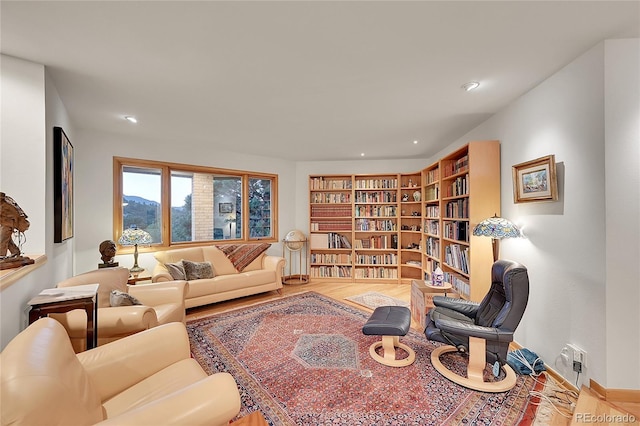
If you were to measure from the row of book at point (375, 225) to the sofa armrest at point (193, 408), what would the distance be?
448cm

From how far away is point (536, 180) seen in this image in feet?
7.59

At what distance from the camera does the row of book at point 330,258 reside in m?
5.40

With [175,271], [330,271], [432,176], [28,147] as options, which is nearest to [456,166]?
[432,176]

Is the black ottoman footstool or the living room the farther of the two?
the black ottoman footstool

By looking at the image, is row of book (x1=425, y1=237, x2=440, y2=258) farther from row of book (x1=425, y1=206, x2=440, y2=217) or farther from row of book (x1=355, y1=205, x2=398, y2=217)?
row of book (x1=355, y1=205, x2=398, y2=217)

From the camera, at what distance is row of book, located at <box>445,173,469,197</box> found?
3.20m

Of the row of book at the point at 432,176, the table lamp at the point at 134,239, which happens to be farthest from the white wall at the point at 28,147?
→ the row of book at the point at 432,176

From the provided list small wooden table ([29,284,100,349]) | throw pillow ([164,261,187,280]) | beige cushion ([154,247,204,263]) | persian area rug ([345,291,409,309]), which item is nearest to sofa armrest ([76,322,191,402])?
small wooden table ([29,284,100,349])

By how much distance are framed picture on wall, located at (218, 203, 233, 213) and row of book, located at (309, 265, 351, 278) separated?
6.53 feet

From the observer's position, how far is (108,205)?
148 inches

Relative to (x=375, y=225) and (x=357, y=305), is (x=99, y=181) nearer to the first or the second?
(x=357, y=305)

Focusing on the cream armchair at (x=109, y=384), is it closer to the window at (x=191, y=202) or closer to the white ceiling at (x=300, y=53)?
the white ceiling at (x=300, y=53)

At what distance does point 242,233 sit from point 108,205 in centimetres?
208

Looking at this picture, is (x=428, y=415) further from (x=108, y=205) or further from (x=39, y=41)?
(x=108, y=205)
